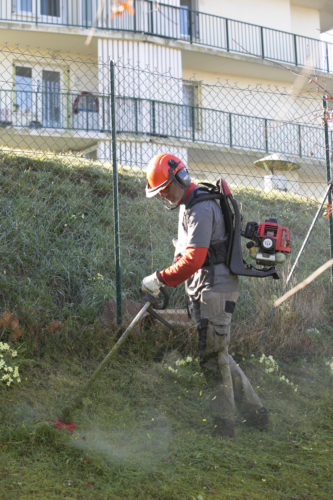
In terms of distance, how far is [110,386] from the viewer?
4586 mm

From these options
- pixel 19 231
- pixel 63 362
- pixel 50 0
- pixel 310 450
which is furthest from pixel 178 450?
pixel 50 0

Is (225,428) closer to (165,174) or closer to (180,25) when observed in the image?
(165,174)

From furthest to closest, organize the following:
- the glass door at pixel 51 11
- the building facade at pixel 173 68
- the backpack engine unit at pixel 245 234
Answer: the glass door at pixel 51 11 < the building facade at pixel 173 68 < the backpack engine unit at pixel 245 234

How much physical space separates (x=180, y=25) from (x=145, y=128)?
7.17 metres

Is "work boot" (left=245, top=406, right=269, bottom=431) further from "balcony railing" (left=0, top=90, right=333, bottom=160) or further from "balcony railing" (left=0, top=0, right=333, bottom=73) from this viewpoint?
"balcony railing" (left=0, top=0, right=333, bottom=73)

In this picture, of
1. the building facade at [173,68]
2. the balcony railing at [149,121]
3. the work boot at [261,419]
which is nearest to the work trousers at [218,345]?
the work boot at [261,419]

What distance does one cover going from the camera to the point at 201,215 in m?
4.12

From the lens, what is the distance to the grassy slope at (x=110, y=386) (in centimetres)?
351

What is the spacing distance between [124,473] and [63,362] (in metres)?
1.46

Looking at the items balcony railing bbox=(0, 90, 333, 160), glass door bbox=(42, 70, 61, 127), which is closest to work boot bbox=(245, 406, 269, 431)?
balcony railing bbox=(0, 90, 333, 160)

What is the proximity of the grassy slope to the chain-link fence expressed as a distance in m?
0.19

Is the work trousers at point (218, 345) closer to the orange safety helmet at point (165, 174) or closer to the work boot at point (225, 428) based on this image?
the work boot at point (225, 428)

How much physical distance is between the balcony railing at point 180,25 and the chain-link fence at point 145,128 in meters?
1.26

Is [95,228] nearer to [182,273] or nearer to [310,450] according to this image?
[182,273]
